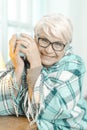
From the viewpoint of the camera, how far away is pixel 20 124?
3.38ft

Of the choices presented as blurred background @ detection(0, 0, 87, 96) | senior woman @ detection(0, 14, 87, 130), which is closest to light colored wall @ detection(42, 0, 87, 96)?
blurred background @ detection(0, 0, 87, 96)

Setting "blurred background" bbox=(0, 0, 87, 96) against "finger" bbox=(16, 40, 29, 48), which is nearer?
"finger" bbox=(16, 40, 29, 48)

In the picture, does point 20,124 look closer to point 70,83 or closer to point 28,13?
point 70,83

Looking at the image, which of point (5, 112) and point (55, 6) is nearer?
point (5, 112)

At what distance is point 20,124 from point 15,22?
1.10 meters

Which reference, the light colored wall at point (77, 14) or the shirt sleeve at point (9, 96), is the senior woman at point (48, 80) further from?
the light colored wall at point (77, 14)

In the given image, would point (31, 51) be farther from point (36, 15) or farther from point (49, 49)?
point (36, 15)

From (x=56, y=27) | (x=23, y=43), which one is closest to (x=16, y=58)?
(x=23, y=43)

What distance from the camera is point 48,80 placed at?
1046 mm

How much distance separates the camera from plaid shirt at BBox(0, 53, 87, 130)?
1.01 metres

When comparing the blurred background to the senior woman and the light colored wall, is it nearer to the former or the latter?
the light colored wall

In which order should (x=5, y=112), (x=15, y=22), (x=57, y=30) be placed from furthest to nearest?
(x=15, y=22), (x=5, y=112), (x=57, y=30)

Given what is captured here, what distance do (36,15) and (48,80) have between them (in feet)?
3.52

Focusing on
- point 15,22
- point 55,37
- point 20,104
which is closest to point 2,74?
point 20,104
